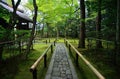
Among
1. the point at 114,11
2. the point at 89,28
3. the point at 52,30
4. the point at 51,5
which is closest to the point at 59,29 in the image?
the point at 52,30

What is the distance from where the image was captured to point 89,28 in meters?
43.1

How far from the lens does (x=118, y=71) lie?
828 centimetres

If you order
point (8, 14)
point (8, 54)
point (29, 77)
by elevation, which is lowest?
point (29, 77)

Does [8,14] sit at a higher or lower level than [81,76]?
higher

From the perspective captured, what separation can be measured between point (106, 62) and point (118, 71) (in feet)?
6.59

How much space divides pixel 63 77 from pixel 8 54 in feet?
15.3

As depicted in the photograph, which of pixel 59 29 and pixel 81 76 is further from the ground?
pixel 59 29

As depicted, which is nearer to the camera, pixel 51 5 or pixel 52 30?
pixel 51 5

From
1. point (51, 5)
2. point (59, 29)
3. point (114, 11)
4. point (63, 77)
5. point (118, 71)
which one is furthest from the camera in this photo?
point (59, 29)

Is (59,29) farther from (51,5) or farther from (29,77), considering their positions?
(29,77)

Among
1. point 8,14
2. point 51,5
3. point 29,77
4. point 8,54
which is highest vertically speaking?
point 51,5

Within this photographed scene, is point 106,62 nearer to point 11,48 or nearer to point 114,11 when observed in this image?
point 114,11

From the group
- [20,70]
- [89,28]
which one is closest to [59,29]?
[89,28]

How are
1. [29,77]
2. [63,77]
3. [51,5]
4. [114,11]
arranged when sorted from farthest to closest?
[51,5] < [114,11] < [29,77] < [63,77]
